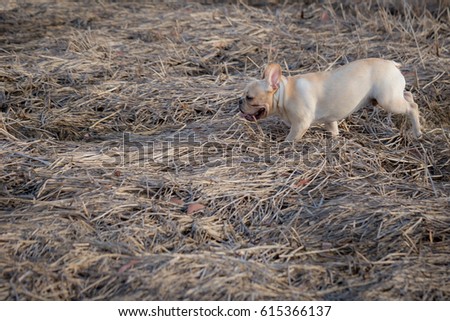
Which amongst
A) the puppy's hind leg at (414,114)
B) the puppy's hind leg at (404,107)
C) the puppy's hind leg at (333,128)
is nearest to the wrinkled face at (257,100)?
the puppy's hind leg at (333,128)

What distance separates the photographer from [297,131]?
253 inches

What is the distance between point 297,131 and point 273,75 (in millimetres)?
494

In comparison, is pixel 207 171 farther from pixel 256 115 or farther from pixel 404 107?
pixel 404 107

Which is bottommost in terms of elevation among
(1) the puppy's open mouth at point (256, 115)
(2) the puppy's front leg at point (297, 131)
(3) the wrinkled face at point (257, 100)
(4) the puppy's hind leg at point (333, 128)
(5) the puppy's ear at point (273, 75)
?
(4) the puppy's hind leg at point (333, 128)

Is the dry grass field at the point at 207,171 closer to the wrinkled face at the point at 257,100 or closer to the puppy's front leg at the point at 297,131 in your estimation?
the puppy's front leg at the point at 297,131

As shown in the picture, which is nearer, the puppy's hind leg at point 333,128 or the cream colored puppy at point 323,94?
the cream colored puppy at point 323,94

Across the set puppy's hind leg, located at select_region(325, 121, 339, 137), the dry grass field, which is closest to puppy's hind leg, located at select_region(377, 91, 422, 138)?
the dry grass field

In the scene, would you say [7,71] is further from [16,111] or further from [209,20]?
[209,20]

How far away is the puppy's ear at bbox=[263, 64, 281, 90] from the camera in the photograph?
623cm

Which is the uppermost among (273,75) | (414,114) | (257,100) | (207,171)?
(273,75)

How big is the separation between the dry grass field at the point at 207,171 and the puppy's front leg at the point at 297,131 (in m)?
0.09

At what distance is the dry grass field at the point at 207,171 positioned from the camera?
465 cm

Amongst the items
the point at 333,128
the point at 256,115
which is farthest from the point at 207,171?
the point at 333,128

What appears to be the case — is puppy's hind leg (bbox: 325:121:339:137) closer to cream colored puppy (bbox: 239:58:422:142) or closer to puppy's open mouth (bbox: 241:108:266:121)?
cream colored puppy (bbox: 239:58:422:142)
